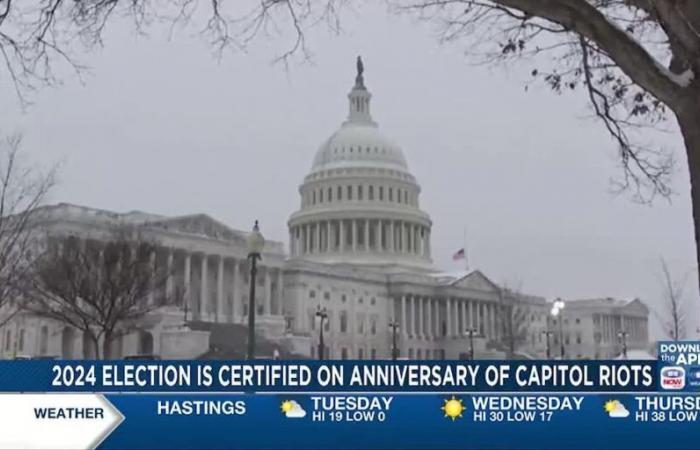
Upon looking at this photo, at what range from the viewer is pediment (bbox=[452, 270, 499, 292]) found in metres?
142

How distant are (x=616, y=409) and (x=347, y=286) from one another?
119 m

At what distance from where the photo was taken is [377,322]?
131 metres

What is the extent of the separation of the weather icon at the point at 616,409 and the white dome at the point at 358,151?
136346 mm

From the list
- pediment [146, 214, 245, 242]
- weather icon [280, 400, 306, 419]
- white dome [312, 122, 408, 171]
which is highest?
white dome [312, 122, 408, 171]

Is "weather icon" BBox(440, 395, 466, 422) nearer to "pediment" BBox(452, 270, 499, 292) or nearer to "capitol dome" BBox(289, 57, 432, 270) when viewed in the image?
"capitol dome" BBox(289, 57, 432, 270)

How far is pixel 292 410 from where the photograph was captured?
333 inches

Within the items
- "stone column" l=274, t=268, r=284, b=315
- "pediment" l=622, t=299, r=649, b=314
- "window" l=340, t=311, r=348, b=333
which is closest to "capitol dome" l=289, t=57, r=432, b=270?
"window" l=340, t=311, r=348, b=333

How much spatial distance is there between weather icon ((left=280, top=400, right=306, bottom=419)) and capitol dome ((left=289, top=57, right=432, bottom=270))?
129481 mm

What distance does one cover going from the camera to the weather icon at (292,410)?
8.45 meters

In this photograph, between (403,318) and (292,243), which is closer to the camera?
(403,318)

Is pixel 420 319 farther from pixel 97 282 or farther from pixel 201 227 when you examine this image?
pixel 97 282

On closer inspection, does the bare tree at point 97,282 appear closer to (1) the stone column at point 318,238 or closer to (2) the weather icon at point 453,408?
(2) the weather icon at point 453,408

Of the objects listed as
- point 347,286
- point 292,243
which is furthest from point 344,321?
point 292,243

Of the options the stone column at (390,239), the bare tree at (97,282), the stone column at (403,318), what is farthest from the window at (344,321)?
the bare tree at (97,282)
